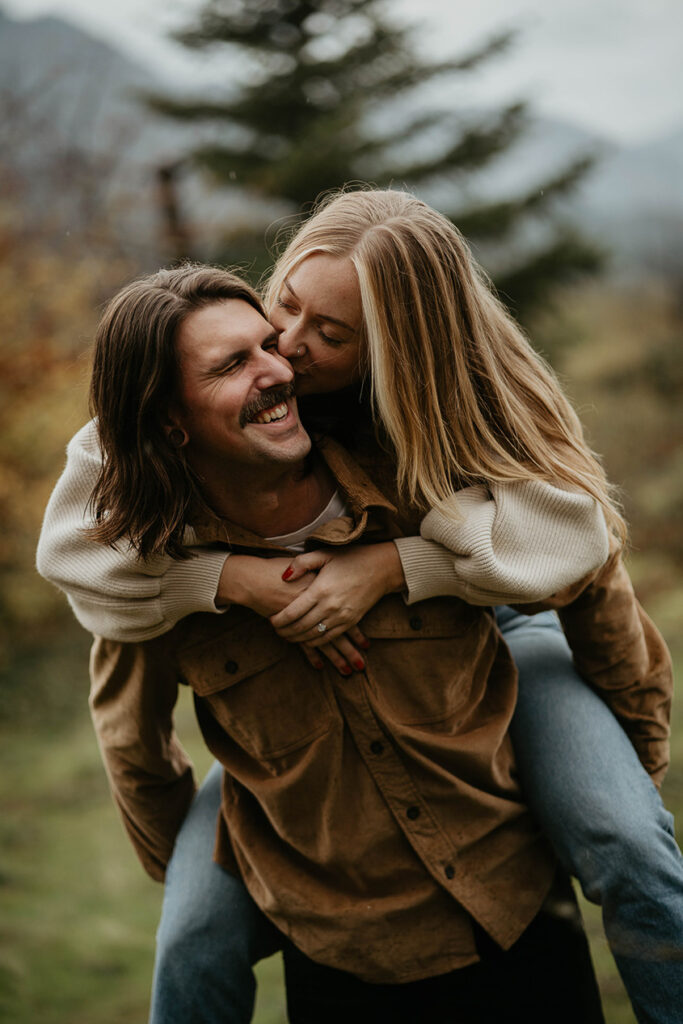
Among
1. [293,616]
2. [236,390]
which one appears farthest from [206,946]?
[236,390]

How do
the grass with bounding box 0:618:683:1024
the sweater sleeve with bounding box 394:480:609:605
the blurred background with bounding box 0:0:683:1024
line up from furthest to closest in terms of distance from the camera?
the blurred background with bounding box 0:0:683:1024
the grass with bounding box 0:618:683:1024
the sweater sleeve with bounding box 394:480:609:605

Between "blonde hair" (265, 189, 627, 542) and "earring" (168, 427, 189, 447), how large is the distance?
44 centimetres

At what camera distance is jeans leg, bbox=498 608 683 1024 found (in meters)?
2.13

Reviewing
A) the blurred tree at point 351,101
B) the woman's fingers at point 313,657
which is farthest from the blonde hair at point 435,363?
the blurred tree at point 351,101

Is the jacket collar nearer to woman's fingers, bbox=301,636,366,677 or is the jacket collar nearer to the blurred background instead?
woman's fingers, bbox=301,636,366,677

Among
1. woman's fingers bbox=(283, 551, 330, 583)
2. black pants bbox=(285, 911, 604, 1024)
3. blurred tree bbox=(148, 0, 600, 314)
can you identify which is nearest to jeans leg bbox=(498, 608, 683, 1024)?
black pants bbox=(285, 911, 604, 1024)

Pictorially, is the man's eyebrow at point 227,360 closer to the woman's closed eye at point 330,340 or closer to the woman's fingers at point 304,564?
the woman's closed eye at point 330,340

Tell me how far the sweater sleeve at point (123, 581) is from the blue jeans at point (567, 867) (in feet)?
2.25

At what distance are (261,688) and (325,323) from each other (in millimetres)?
844

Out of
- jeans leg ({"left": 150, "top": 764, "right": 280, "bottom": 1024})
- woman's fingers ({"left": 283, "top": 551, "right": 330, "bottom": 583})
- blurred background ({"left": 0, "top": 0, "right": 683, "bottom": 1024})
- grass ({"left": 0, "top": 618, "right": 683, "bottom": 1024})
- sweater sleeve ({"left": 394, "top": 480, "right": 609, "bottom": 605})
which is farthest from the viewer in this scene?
blurred background ({"left": 0, "top": 0, "right": 683, "bottom": 1024})

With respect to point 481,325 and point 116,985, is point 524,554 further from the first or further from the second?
point 116,985

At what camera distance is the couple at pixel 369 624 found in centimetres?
212

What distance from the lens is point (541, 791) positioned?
2.32 m

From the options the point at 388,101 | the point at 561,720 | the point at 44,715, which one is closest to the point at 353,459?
the point at 561,720
